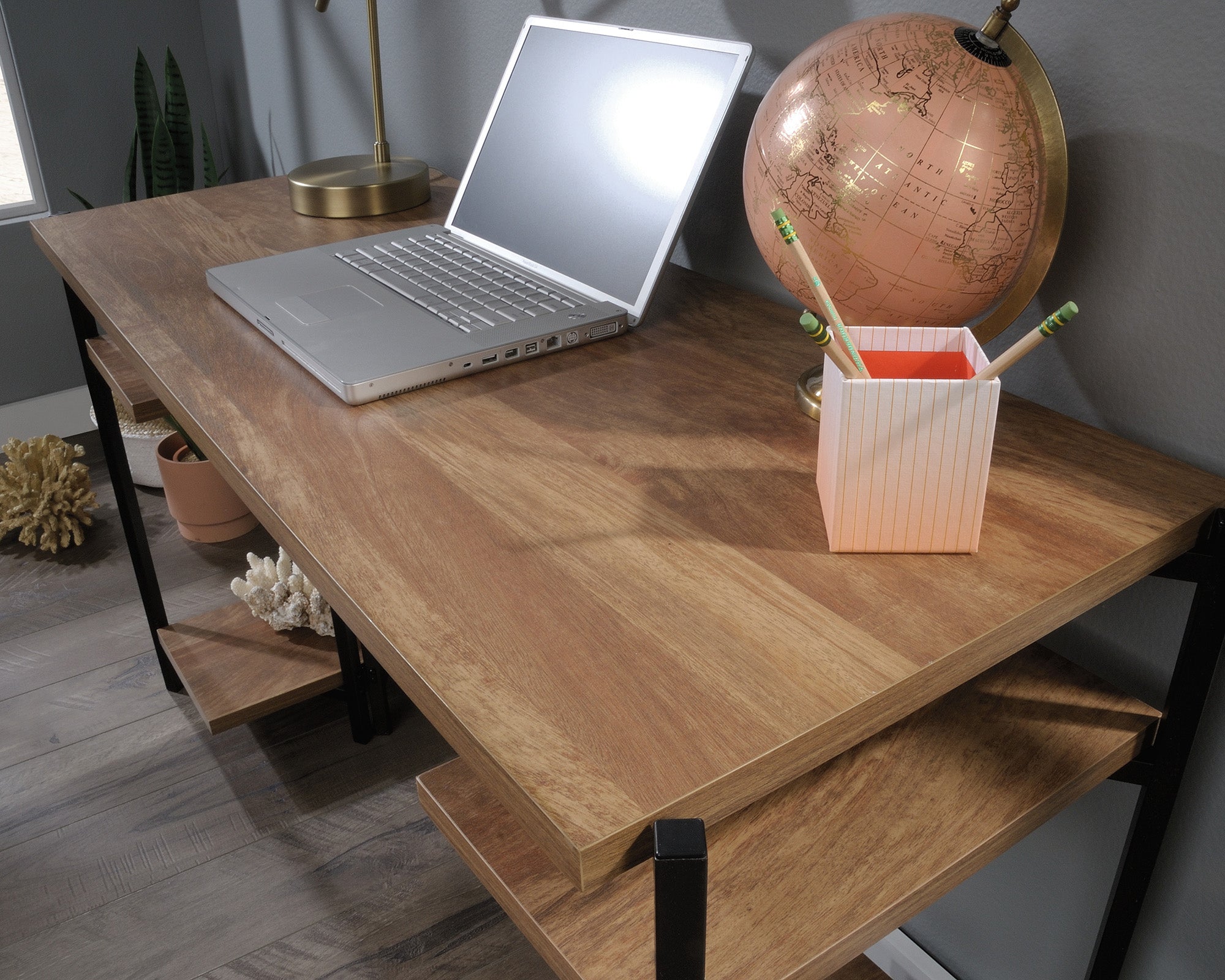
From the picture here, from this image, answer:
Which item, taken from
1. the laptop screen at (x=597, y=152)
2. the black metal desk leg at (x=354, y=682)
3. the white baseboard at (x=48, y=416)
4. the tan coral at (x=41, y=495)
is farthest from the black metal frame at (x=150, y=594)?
the white baseboard at (x=48, y=416)

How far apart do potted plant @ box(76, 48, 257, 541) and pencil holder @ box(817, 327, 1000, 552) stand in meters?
1.68

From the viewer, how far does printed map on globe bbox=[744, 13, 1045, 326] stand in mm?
653

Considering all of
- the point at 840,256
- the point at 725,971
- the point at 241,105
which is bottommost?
the point at 725,971

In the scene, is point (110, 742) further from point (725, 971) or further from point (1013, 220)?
point (1013, 220)

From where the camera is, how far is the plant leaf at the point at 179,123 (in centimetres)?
213

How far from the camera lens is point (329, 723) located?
1.72 meters

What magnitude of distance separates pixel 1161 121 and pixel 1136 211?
6 centimetres

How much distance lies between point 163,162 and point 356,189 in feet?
3.82

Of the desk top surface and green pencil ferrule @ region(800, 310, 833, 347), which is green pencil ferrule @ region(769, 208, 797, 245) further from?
the desk top surface

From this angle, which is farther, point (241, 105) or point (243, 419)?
point (241, 105)

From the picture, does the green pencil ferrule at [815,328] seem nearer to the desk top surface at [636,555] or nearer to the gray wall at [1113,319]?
the desk top surface at [636,555]

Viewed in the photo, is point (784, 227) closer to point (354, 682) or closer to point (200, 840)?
point (354, 682)

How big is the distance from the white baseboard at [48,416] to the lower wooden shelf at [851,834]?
215 cm

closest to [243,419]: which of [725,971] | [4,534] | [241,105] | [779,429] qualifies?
[779,429]
